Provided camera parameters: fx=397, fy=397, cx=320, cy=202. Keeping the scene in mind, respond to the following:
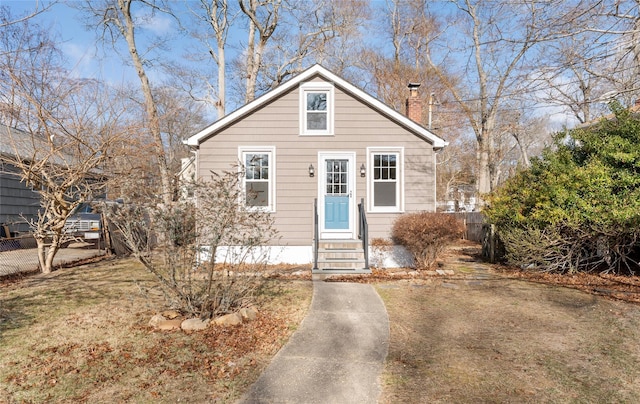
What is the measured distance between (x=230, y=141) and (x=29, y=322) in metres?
6.58

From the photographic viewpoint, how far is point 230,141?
1098 centimetres

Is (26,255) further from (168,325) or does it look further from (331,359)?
(331,359)

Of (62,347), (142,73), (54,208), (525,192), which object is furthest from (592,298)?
(142,73)

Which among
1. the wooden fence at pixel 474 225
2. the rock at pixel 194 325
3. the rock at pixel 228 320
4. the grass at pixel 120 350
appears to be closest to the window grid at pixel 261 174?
the grass at pixel 120 350

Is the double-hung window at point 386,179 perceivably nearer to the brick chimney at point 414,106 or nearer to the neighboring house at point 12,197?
the brick chimney at point 414,106

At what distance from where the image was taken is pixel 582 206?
8.02 m

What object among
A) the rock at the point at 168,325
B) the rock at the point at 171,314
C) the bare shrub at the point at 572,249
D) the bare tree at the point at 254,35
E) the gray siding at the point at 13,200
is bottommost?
the rock at the point at 168,325

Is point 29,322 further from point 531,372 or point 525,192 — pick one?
point 525,192

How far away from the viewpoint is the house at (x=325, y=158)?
36.0 feet

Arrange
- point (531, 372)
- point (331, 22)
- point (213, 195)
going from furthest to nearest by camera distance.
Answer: point (331, 22)
point (213, 195)
point (531, 372)

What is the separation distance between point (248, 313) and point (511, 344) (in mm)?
3490

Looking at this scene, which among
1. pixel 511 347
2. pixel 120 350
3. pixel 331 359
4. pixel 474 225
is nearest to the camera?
pixel 331 359

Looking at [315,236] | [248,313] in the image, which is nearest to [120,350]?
[248,313]

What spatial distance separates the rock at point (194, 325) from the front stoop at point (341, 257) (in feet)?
13.2
